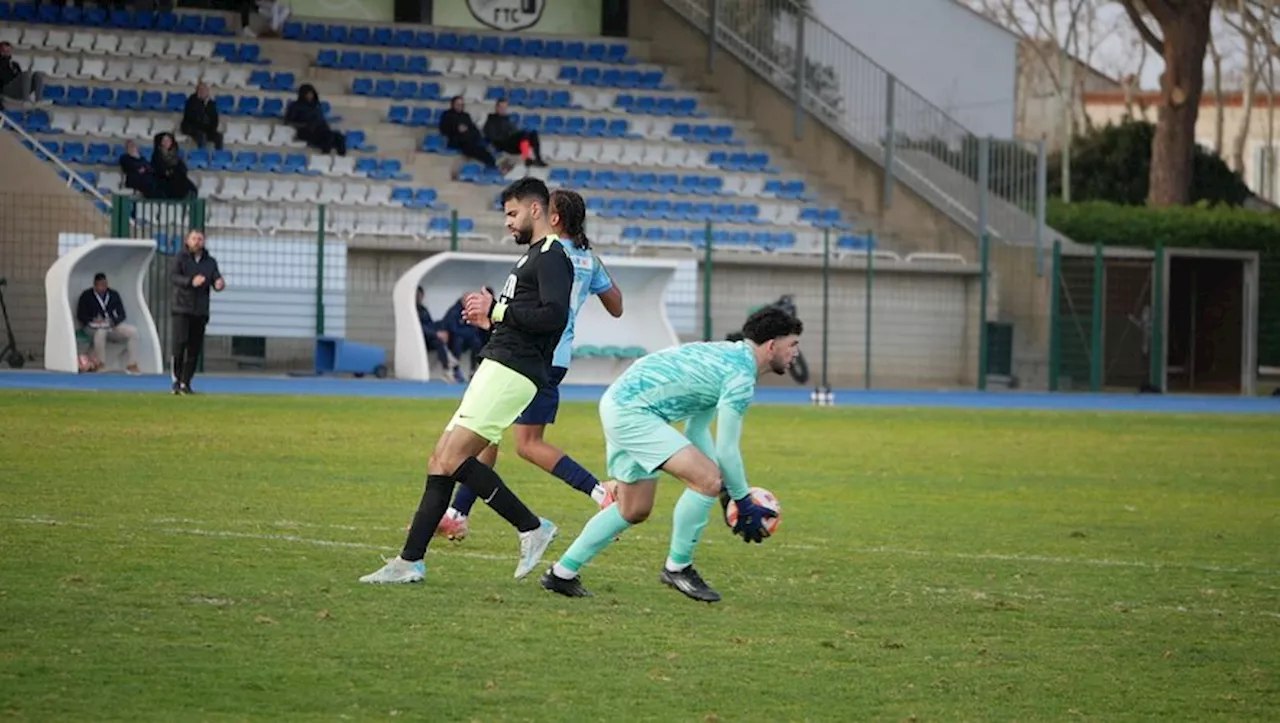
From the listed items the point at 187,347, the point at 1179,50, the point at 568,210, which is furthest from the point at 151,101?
the point at 568,210

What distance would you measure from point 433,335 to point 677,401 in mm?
21357

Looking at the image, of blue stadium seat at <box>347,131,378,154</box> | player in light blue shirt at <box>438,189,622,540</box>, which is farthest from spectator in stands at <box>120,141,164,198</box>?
player in light blue shirt at <box>438,189,622,540</box>

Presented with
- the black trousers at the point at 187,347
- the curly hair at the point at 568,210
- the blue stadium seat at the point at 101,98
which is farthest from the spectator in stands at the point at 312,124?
the curly hair at the point at 568,210

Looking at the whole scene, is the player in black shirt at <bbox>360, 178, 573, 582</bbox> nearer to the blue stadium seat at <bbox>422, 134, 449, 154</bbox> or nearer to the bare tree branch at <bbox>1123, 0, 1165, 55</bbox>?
the blue stadium seat at <bbox>422, 134, 449, 154</bbox>

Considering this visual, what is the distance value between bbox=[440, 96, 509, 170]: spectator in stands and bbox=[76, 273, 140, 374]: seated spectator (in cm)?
943

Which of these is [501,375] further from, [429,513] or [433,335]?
[433,335]

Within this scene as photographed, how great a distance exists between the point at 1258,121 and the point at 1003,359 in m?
60.4

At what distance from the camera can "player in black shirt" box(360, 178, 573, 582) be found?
399 inches

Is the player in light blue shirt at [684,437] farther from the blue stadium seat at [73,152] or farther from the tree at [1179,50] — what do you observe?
the tree at [1179,50]

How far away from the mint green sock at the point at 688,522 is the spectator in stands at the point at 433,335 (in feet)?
68.2

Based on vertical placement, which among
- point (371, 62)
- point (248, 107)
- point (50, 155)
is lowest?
point (50, 155)

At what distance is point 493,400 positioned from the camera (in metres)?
10.1

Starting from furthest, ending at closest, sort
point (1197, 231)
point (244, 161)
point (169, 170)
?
1. point (1197, 231)
2. point (244, 161)
3. point (169, 170)

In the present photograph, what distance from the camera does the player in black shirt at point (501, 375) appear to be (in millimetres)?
10133
